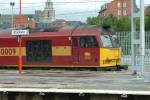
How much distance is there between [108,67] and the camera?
31.5 metres

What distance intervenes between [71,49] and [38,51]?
2.47m

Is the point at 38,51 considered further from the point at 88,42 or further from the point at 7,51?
the point at 88,42

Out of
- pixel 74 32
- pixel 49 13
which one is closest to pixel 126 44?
pixel 74 32

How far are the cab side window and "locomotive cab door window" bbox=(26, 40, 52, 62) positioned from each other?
2295 millimetres

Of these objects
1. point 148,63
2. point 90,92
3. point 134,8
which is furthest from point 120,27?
point 90,92

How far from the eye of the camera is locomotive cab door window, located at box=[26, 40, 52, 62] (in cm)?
3325

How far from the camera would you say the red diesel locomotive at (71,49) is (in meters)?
31.5

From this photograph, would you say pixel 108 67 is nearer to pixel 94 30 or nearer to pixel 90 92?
pixel 94 30

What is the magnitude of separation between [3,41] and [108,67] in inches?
321

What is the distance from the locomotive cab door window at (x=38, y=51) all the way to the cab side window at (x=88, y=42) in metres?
2.30

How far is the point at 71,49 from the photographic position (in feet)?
106

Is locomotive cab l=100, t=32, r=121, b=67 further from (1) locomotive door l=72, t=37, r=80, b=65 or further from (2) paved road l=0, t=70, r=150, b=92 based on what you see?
(2) paved road l=0, t=70, r=150, b=92

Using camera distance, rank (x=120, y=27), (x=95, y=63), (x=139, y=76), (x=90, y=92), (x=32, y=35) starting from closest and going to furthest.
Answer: (x=90, y=92) < (x=139, y=76) < (x=95, y=63) < (x=32, y=35) < (x=120, y=27)

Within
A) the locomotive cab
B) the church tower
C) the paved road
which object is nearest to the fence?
the locomotive cab
